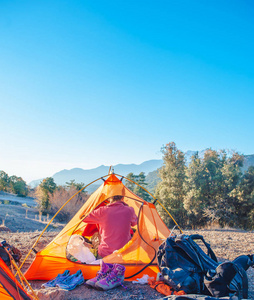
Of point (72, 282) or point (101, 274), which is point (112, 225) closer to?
point (101, 274)

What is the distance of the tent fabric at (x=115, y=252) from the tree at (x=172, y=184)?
44.2ft

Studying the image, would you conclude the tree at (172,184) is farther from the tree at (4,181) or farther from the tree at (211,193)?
the tree at (4,181)

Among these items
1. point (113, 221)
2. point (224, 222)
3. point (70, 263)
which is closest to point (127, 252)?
point (113, 221)

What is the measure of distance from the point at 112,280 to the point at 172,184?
1698cm

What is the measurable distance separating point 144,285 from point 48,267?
5.58 ft

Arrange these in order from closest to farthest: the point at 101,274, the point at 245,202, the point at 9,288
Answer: the point at 9,288
the point at 101,274
the point at 245,202

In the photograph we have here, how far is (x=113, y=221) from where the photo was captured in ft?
15.5

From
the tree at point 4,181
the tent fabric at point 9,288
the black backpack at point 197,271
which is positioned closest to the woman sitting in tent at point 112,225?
the black backpack at point 197,271

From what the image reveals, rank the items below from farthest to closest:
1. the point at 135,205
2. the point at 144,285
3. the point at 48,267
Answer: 1. the point at 135,205
2. the point at 48,267
3. the point at 144,285

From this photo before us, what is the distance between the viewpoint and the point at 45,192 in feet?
69.8

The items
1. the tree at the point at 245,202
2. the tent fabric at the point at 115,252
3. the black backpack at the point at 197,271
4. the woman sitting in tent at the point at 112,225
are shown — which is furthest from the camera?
the tree at the point at 245,202

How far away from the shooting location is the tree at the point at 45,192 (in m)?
20.6

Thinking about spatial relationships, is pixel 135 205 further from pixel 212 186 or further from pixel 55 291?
pixel 212 186

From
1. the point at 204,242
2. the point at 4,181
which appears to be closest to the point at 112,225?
the point at 204,242
